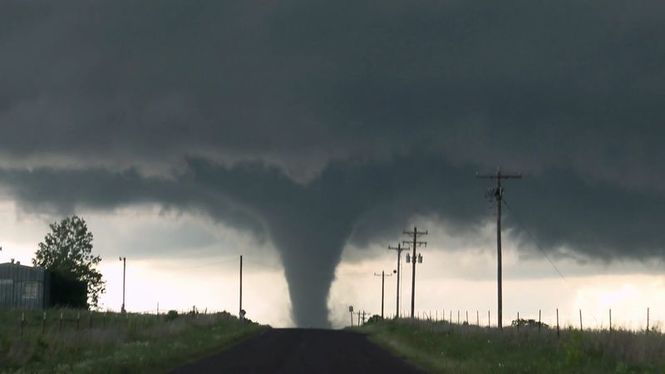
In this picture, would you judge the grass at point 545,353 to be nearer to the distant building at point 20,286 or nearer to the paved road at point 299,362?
the paved road at point 299,362

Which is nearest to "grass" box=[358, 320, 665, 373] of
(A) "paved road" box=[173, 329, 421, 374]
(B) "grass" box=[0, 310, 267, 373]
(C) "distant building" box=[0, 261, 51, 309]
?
(A) "paved road" box=[173, 329, 421, 374]

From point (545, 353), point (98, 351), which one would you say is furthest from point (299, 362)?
point (545, 353)

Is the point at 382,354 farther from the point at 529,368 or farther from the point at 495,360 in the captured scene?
the point at 529,368

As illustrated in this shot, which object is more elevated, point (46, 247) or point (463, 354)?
point (46, 247)

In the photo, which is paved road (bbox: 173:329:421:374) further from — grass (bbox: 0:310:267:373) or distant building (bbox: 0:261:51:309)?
distant building (bbox: 0:261:51:309)

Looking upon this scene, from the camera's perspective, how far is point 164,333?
209 ft

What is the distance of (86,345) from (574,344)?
2359 centimetres

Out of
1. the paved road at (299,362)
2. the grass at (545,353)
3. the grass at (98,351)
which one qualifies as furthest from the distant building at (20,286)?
the grass at (545,353)

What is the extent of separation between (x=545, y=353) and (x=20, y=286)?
100 meters

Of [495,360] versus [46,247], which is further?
[46,247]

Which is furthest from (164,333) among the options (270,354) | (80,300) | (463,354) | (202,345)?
(80,300)

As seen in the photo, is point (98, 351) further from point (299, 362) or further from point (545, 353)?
point (545, 353)

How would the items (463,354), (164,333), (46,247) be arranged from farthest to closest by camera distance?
(46,247) < (164,333) < (463,354)

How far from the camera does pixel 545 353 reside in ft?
127
